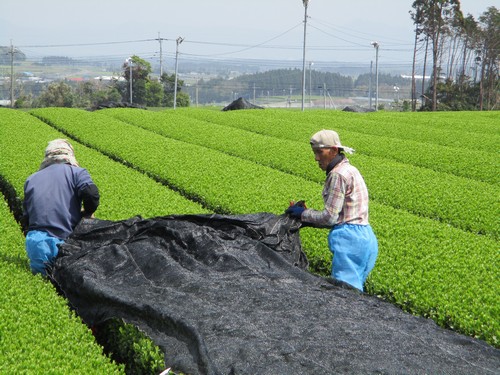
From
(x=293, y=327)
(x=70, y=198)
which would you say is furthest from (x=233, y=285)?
(x=70, y=198)

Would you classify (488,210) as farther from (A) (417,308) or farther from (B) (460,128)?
(B) (460,128)

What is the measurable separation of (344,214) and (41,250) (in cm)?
326

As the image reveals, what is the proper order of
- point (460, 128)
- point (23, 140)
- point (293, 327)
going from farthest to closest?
point (460, 128) < point (23, 140) < point (293, 327)

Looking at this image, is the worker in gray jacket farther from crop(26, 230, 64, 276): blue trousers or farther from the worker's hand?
the worker's hand

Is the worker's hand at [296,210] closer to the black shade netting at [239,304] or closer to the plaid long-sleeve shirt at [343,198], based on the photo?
the black shade netting at [239,304]

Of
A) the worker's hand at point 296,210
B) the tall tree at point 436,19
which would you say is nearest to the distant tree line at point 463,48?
the tall tree at point 436,19

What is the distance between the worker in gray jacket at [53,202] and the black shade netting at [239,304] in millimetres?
232

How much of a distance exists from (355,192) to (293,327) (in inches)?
77.4

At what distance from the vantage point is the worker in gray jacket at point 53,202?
7090mm

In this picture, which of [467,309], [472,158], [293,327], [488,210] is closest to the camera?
[293,327]

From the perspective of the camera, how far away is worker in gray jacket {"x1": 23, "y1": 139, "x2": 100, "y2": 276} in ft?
23.3

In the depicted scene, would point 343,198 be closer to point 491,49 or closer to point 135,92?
point 491,49

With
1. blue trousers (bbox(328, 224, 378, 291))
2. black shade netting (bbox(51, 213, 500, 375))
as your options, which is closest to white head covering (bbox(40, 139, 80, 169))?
black shade netting (bbox(51, 213, 500, 375))

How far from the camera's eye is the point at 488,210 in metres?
11.0
